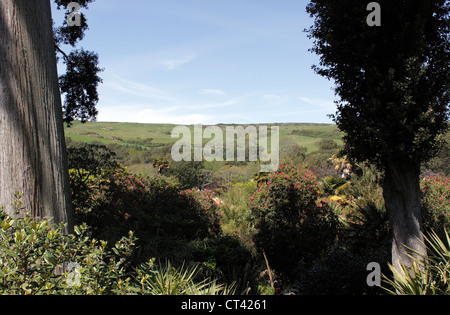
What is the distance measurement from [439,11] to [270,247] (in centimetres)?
613

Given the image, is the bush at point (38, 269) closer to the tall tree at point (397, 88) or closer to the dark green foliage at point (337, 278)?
the dark green foliage at point (337, 278)

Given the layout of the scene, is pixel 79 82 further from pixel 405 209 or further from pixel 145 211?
pixel 405 209

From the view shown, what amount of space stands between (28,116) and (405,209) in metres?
6.16

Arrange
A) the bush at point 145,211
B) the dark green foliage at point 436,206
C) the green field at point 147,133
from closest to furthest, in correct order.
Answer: the bush at point 145,211
the dark green foliage at point 436,206
the green field at point 147,133

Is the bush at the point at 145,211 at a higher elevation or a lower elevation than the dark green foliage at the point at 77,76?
lower

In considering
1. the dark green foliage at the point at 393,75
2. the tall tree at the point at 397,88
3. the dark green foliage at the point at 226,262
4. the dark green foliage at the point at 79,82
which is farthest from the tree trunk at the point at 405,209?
the dark green foliage at the point at 79,82

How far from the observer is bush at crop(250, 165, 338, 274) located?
733 centimetres

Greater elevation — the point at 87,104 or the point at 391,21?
the point at 391,21

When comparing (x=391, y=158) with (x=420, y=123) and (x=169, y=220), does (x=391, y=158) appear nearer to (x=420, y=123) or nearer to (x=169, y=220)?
(x=420, y=123)

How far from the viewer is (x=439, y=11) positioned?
5.43 meters

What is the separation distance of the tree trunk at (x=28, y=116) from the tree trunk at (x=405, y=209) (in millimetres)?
5543

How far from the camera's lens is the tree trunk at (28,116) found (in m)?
3.37

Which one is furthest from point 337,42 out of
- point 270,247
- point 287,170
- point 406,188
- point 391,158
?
point 270,247
